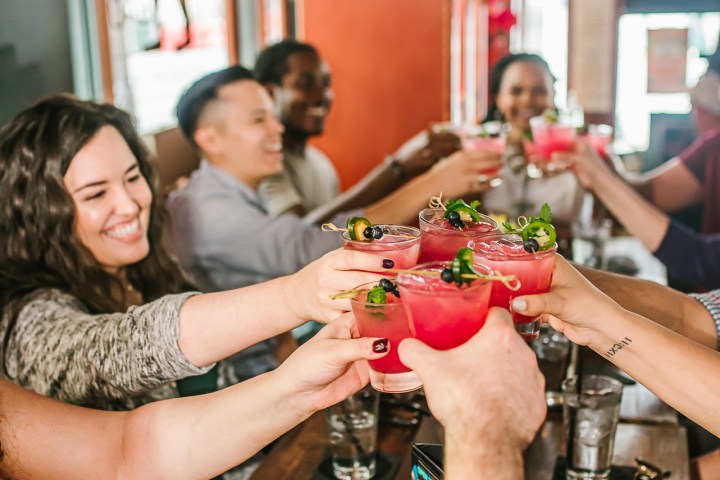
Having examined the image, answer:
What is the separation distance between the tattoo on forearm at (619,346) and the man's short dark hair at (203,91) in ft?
7.52

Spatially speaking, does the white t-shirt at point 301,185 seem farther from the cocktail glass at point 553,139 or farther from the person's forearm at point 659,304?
the person's forearm at point 659,304

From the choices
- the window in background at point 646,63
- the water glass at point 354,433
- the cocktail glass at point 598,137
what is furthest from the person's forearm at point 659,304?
the window in background at point 646,63

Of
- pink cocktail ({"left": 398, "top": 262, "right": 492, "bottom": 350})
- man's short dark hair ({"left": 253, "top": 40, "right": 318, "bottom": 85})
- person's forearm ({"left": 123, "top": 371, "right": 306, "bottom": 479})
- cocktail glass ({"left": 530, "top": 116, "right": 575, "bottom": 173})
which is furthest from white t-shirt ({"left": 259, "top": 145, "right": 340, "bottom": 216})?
pink cocktail ({"left": 398, "top": 262, "right": 492, "bottom": 350})

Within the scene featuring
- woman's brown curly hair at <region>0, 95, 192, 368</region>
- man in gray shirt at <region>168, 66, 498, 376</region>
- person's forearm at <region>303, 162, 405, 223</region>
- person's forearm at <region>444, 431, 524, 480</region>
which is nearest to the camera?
person's forearm at <region>444, 431, 524, 480</region>

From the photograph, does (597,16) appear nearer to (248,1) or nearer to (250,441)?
(248,1)

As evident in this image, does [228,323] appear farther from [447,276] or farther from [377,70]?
[377,70]

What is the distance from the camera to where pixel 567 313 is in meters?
1.51

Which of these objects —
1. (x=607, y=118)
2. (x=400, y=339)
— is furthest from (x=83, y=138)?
(x=607, y=118)

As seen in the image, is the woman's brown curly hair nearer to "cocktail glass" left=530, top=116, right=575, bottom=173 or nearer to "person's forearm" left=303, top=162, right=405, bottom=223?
"person's forearm" left=303, top=162, right=405, bottom=223

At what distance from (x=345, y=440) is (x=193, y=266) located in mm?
1620

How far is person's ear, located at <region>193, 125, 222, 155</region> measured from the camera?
339 centimetres

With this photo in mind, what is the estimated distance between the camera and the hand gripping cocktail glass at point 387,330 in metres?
1.40

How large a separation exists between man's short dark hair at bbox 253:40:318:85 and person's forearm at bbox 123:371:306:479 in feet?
9.40

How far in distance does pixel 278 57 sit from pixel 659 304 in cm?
278
